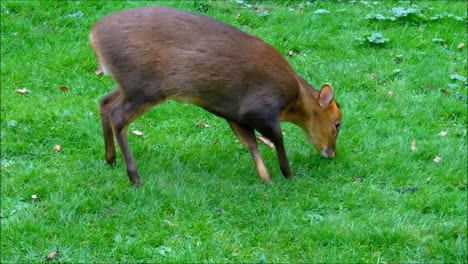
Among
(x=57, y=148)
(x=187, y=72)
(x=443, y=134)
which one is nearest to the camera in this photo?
(x=187, y=72)

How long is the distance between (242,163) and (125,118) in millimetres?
1246

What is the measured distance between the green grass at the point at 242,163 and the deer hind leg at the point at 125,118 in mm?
139

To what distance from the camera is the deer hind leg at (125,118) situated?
6.01 metres

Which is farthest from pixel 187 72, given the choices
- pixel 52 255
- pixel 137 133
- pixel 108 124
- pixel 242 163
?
pixel 52 255

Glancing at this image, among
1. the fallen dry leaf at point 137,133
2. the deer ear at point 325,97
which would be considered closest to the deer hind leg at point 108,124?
the fallen dry leaf at point 137,133

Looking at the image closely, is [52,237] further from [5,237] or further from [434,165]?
[434,165]

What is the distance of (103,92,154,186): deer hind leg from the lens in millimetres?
6012

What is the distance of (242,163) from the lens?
6816 millimetres

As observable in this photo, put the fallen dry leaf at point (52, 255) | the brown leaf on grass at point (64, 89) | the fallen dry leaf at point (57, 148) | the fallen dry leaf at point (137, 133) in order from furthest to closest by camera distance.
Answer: the brown leaf on grass at point (64, 89) < the fallen dry leaf at point (137, 133) < the fallen dry leaf at point (57, 148) < the fallen dry leaf at point (52, 255)

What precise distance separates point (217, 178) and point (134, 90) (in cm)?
103

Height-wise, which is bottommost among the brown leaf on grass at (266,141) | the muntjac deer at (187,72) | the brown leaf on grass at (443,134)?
the brown leaf on grass at (266,141)

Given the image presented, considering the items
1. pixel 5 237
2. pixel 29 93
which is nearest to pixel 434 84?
pixel 29 93

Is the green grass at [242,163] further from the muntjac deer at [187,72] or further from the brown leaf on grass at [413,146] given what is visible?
the muntjac deer at [187,72]

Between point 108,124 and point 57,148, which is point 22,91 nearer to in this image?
point 57,148
